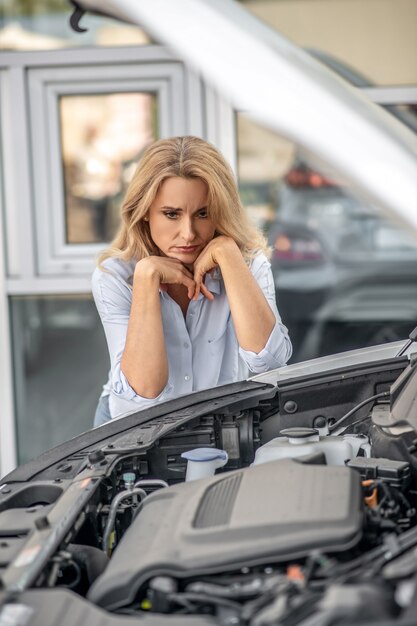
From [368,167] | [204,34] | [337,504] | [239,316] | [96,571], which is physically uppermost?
[204,34]

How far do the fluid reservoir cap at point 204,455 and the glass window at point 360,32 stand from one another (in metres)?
2.75

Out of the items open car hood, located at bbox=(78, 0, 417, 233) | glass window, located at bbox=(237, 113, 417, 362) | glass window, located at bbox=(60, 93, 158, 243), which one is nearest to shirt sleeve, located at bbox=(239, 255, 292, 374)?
open car hood, located at bbox=(78, 0, 417, 233)

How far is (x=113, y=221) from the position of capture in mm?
4473

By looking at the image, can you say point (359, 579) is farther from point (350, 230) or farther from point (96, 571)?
point (350, 230)

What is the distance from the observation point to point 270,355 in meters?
2.62

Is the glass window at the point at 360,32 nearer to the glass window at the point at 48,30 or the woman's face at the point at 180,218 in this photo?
the glass window at the point at 48,30

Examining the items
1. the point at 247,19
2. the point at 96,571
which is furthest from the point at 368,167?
the point at 96,571

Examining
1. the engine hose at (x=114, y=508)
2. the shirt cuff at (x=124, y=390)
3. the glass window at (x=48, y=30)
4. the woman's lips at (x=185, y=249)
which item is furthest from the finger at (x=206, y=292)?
the glass window at (x=48, y=30)

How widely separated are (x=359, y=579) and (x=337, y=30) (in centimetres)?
347

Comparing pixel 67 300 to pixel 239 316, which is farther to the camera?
pixel 67 300

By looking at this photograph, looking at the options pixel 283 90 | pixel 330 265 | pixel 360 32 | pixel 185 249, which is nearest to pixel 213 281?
pixel 185 249

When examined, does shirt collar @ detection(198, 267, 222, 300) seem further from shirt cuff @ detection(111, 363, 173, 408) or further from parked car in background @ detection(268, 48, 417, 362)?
parked car in background @ detection(268, 48, 417, 362)

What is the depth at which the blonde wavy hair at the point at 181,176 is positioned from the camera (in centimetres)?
256

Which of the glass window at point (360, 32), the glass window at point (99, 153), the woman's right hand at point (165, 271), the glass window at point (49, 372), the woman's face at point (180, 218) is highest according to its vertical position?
the glass window at point (360, 32)
